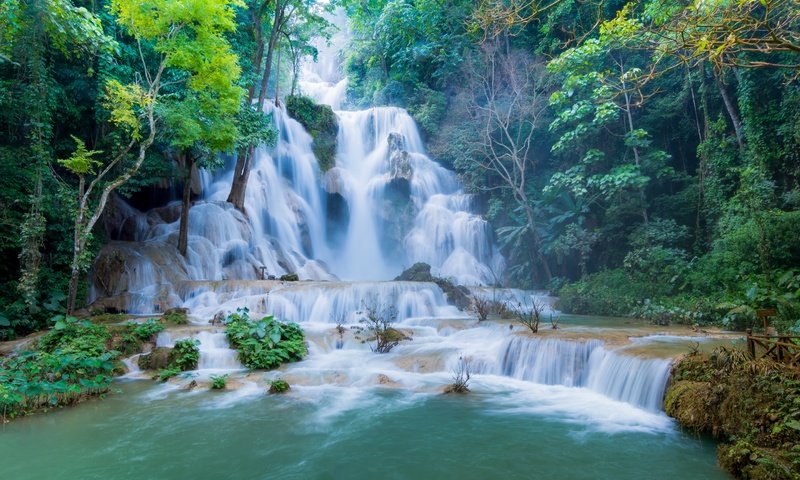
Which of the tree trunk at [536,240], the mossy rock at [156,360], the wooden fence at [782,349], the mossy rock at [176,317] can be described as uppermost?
the tree trunk at [536,240]

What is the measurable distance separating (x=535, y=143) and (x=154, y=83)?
16.5m

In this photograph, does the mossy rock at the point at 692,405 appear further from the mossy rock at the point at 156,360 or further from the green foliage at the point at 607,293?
the mossy rock at the point at 156,360

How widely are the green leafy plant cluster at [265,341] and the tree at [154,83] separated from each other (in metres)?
4.00

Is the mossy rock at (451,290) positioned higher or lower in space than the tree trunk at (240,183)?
lower

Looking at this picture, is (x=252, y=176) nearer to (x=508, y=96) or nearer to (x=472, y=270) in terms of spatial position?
(x=472, y=270)

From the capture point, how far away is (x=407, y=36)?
1047 inches

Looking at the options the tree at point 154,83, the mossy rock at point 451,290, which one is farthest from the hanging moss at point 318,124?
the tree at point 154,83

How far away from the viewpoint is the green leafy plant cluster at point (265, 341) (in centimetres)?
934

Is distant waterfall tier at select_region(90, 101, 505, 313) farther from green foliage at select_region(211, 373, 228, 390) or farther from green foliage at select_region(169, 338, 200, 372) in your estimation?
green foliage at select_region(211, 373, 228, 390)

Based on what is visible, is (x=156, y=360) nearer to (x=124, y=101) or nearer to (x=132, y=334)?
(x=132, y=334)

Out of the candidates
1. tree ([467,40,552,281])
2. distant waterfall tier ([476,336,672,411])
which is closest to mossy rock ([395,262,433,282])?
tree ([467,40,552,281])

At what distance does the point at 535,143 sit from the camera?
21828 mm

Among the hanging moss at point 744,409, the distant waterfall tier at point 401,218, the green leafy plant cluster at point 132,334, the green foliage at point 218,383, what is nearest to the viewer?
the hanging moss at point 744,409

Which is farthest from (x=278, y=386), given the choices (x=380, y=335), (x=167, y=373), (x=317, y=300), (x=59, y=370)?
(x=317, y=300)
